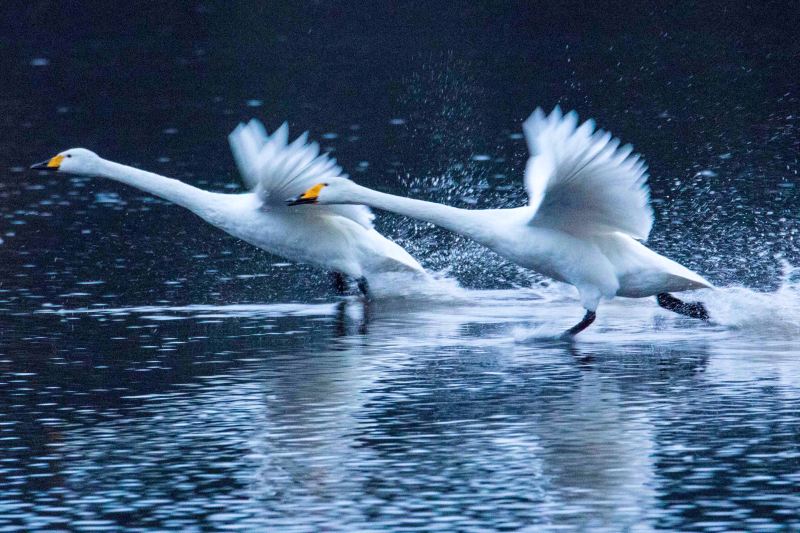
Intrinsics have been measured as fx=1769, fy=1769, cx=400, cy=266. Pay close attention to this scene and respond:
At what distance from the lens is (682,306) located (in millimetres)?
12812

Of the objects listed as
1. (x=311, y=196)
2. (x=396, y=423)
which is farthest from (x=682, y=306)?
(x=396, y=423)

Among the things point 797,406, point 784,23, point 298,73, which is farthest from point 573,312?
point 784,23

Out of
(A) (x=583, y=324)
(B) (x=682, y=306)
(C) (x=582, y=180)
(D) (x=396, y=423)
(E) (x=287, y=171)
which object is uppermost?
(E) (x=287, y=171)

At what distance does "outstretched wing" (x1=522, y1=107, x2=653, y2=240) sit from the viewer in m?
11.5

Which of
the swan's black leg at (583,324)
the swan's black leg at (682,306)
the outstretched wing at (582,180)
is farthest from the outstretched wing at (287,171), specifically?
the swan's black leg at (682,306)

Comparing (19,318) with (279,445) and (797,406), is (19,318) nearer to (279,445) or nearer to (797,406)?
(279,445)

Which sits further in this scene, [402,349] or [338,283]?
[338,283]

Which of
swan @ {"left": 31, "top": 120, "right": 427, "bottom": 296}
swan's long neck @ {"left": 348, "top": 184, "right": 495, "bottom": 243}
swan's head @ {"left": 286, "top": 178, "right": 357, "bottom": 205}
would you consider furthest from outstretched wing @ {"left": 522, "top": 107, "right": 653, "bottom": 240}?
swan @ {"left": 31, "top": 120, "right": 427, "bottom": 296}

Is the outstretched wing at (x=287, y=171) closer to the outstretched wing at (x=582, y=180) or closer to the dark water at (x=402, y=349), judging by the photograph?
the dark water at (x=402, y=349)

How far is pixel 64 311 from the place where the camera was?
13719 mm

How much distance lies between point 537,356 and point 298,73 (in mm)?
22247

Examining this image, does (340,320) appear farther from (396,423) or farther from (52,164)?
(396,423)

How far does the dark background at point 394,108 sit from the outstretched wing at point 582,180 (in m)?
2.68

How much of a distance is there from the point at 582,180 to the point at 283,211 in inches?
128
